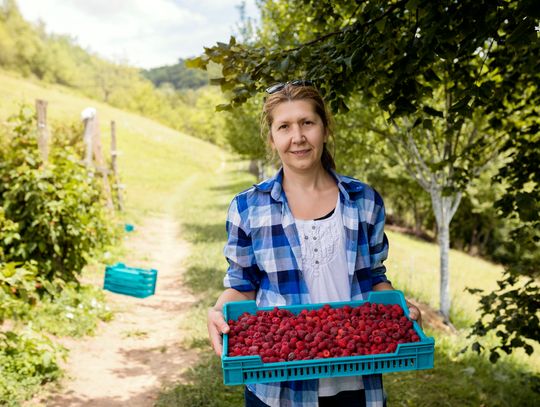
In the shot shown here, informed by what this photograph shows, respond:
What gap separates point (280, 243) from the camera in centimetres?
232

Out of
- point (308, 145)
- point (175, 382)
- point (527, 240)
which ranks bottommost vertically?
→ point (175, 382)

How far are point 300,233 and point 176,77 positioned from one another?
18393 centimetres

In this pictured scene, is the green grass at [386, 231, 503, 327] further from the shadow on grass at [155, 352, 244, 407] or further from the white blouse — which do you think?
the white blouse

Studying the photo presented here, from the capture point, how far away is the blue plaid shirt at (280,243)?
2.31 m

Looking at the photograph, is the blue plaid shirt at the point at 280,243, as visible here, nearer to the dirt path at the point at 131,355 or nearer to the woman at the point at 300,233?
the woman at the point at 300,233

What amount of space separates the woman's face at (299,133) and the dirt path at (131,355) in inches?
139

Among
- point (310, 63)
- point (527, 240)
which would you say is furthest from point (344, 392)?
point (527, 240)

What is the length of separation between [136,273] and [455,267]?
52.7 ft

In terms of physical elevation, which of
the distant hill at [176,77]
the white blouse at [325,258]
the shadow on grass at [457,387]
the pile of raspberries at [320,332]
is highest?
the distant hill at [176,77]

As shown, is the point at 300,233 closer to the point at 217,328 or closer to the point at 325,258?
the point at 325,258

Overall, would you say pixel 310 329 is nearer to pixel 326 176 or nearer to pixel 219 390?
pixel 326 176

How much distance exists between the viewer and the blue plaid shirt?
7.57 feet

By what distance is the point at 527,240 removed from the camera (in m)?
4.37

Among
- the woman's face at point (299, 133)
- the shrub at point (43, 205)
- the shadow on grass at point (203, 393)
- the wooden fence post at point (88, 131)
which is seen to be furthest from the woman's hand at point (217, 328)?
the wooden fence post at point (88, 131)
